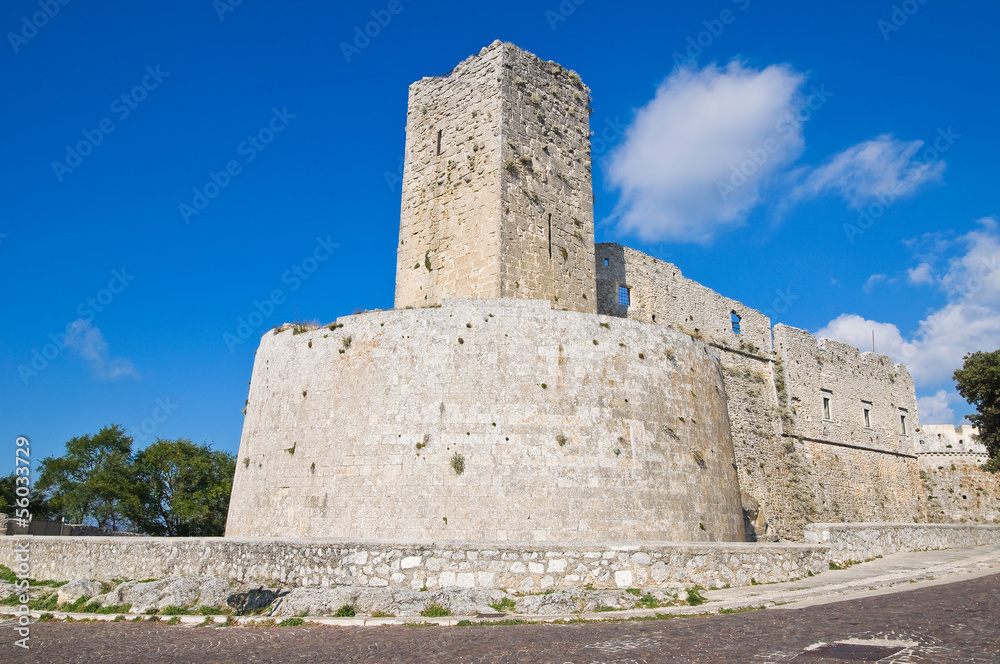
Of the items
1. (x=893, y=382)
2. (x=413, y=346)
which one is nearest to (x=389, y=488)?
(x=413, y=346)

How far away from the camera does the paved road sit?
6.39m

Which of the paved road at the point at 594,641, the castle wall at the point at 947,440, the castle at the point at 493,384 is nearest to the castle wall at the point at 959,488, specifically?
the castle wall at the point at 947,440

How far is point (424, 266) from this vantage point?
17.9 m

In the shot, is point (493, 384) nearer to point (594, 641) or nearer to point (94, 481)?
point (594, 641)

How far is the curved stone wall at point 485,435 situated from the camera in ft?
42.9

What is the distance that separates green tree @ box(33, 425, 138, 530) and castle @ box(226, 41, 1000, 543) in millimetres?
17040

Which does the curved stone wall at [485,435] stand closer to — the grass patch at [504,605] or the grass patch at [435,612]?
the grass patch at [504,605]

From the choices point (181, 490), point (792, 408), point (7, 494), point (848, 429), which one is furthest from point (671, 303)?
point (7, 494)

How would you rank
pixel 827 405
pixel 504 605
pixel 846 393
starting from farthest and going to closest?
pixel 846 393, pixel 827 405, pixel 504 605

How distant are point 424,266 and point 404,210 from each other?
1.98 m

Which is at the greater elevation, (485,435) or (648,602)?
(485,435)

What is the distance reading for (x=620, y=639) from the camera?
7312mm

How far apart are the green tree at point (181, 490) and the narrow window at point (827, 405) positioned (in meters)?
25.4

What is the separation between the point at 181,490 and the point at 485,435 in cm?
2225
